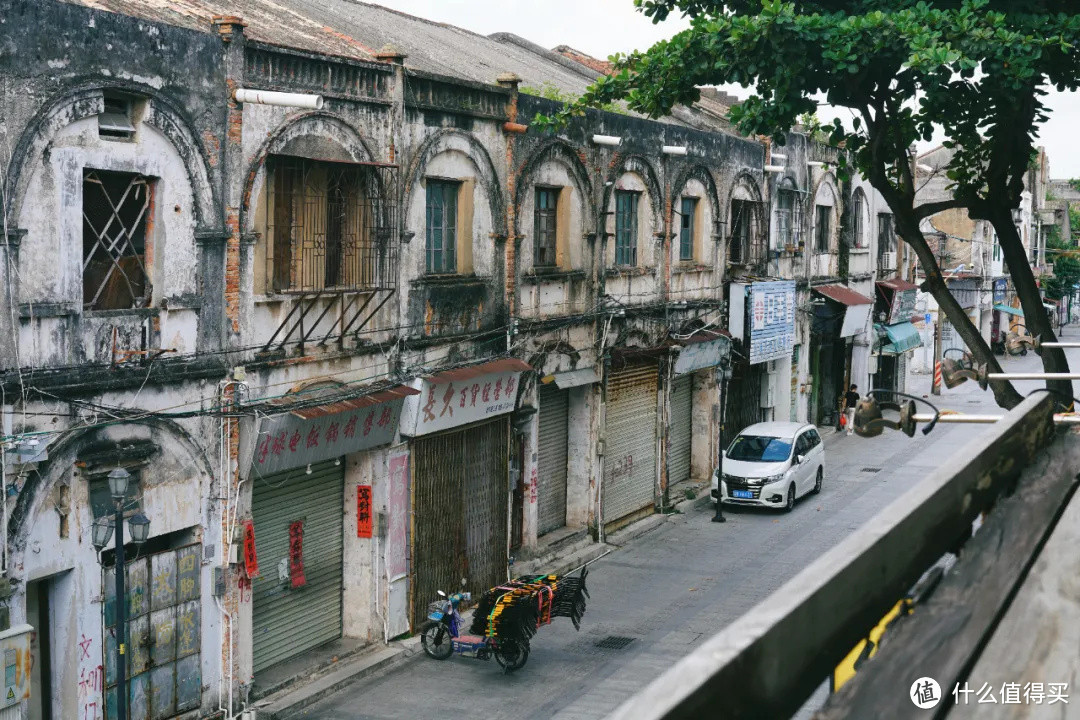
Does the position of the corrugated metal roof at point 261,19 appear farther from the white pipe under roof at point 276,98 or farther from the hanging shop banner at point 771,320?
the hanging shop banner at point 771,320

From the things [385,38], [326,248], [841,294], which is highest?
[385,38]

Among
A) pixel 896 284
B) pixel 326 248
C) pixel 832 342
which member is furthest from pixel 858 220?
pixel 326 248

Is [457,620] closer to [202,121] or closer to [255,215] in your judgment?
[255,215]

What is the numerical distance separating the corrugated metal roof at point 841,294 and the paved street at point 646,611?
205 inches

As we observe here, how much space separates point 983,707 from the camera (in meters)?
2.39

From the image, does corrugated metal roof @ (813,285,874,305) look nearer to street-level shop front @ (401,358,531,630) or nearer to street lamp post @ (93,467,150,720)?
street-level shop front @ (401,358,531,630)

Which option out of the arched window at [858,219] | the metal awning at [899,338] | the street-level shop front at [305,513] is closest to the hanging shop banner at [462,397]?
the street-level shop front at [305,513]

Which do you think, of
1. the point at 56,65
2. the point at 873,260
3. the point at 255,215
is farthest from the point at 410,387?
the point at 873,260

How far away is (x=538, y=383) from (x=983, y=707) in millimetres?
18478

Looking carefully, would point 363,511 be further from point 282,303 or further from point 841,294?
point 841,294

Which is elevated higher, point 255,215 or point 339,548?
point 255,215

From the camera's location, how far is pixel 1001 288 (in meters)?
57.9

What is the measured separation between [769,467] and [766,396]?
20.4 ft

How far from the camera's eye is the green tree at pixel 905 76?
1283 cm
